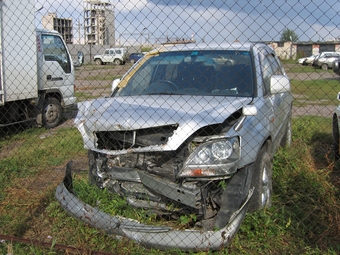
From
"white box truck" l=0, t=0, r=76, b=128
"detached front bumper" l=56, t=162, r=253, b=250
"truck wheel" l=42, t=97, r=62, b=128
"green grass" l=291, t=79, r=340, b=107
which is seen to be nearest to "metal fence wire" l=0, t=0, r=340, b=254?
"detached front bumper" l=56, t=162, r=253, b=250

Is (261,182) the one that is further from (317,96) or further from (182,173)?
(317,96)

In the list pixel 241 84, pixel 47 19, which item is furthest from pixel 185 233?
pixel 47 19

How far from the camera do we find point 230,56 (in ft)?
13.9

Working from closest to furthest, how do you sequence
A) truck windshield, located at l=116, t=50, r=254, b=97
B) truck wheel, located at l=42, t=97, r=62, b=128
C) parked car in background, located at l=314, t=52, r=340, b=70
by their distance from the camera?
truck windshield, located at l=116, t=50, r=254, b=97 < parked car in background, located at l=314, t=52, r=340, b=70 < truck wheel, located at l=42, t=97, r=62, b=128

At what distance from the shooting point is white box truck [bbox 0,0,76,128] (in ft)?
23.1

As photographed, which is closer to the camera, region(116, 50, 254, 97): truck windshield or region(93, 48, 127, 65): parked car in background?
region(116, 50, 254, 97): truck windshield

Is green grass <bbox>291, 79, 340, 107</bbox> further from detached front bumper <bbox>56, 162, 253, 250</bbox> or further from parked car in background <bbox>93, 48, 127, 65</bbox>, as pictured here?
detached front bumper <bbox>56, 162, 253, 250</bbox>

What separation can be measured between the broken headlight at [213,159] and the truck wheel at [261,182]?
0.52m

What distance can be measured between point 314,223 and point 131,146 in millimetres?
1823

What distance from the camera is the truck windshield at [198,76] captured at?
13.0 feet

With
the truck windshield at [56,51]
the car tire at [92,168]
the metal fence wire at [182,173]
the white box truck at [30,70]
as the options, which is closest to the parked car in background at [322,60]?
the metal fence wire at [182,173]

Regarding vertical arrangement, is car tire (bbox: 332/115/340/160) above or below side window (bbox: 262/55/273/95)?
below

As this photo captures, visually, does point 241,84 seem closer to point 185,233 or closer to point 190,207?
point 190,207

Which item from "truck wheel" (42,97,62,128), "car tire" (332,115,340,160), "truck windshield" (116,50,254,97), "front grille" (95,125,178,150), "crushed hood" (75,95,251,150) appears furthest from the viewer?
"truck wheel" (42,97,62,128)
